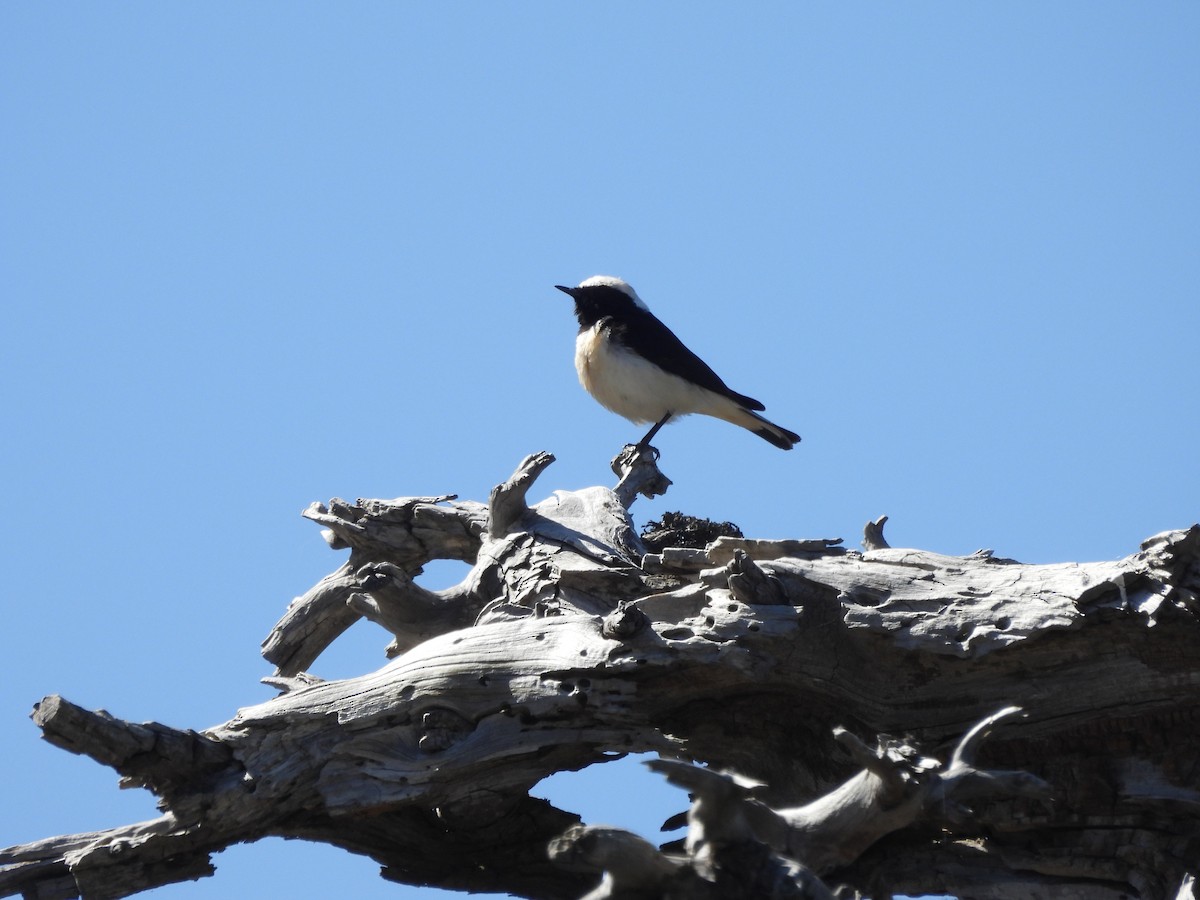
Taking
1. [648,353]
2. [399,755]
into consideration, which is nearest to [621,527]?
[399,755]

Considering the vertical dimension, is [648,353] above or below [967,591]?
above

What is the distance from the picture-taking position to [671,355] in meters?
10.7

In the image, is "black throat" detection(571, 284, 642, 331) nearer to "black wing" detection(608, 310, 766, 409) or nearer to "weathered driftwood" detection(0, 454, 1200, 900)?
"black wing" detection(608, 310, 766, 409)

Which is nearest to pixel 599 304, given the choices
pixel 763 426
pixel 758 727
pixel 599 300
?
pixel 599 300

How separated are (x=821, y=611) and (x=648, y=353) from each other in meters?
5.61

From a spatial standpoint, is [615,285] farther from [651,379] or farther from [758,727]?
[758,727]

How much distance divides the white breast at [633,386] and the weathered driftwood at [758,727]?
16.7 feet

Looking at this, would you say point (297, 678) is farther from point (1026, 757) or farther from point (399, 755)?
point (1026, 757)

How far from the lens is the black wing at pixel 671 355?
1067 centimetres

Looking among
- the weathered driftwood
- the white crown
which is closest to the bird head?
the white crown

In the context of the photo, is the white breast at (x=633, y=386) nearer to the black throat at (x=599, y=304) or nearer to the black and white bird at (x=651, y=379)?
the black and white bird at (x=651, y=379)

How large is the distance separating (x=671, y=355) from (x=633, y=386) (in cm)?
41

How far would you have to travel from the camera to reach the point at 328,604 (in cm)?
722

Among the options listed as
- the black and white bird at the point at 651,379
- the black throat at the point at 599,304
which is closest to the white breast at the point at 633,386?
the black and white bird at the point at 651,379
